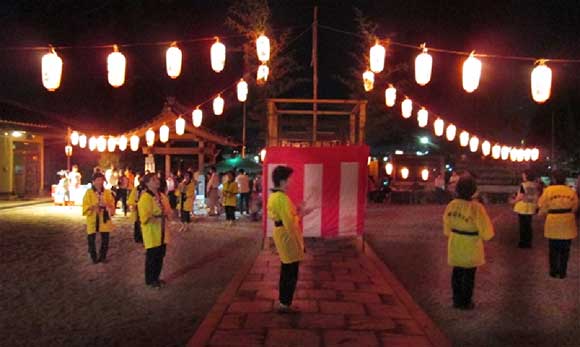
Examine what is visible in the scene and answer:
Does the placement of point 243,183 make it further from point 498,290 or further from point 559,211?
point 498,290

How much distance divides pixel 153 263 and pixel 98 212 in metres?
2.31

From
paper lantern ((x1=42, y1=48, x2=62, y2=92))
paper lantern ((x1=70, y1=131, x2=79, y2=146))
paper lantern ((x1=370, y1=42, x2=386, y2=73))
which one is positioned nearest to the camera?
paper lantern ((x1=42, y1=48, x2=62, y2=92))

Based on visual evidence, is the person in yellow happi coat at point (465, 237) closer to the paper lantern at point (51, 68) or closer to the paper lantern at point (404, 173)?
the paper lantern at point (51, 68)

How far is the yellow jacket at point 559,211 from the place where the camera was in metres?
8.75

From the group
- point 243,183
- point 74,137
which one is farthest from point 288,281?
point 74,137

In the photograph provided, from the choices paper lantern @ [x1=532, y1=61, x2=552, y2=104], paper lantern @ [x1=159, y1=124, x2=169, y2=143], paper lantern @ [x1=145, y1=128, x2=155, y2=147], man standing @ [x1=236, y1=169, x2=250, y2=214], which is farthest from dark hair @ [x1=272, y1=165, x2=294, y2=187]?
paper lantern @ [x1=145, y1=128, x2=155, y2=147]

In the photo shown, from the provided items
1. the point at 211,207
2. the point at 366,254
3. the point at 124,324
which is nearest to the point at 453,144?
the point at 211,207

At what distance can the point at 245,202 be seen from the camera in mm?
19438

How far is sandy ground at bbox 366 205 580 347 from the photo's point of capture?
19.5 ft

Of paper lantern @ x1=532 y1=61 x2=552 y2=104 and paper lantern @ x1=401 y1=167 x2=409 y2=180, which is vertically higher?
paper lantern @ x1=532 y1=61 x2=552 y2=104

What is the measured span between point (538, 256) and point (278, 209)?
6.78m

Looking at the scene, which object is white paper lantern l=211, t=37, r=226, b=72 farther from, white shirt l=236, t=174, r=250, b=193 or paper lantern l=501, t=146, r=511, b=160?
paper lantern l=501, t=146, r=511, b=160

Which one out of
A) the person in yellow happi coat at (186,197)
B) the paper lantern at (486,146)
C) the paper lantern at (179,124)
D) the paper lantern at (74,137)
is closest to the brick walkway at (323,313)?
the person in yellow happi coat at (186,197)

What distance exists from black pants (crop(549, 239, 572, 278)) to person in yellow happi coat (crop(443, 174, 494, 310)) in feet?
8.68
